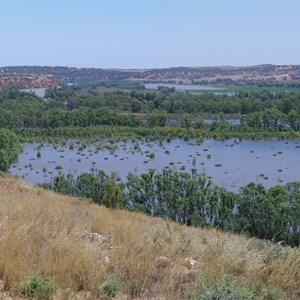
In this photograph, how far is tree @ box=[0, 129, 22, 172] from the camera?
3453 centimetres

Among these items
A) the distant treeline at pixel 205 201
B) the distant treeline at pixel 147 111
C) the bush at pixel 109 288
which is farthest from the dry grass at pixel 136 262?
the distant treeline at pixel 147 111

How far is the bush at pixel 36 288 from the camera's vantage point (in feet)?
11.8

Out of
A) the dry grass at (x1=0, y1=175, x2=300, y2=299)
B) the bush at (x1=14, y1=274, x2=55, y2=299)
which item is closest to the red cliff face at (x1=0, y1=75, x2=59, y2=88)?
the dry grass at (x1=0, y1=175, x2=300, y2=299)

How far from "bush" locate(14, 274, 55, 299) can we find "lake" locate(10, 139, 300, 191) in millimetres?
34401

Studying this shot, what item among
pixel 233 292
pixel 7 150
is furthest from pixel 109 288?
pixel 7 150

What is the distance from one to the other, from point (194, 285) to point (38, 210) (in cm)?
331

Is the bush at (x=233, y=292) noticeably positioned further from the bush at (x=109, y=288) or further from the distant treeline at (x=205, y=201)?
the distant treeline at (x=205, y=201)

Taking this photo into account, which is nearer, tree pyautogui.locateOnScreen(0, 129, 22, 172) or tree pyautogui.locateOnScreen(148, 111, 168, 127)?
tree pyautogui.locateOnScreen(0, 129, 22, 172)

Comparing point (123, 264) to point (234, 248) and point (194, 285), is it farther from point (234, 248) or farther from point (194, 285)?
point (234, 248)

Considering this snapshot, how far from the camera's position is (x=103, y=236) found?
5.96 meters

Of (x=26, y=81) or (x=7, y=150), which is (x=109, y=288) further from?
(x=26, y=81)

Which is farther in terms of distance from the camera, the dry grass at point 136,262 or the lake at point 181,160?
the lake at point 181,160

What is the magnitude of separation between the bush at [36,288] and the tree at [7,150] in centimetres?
3222

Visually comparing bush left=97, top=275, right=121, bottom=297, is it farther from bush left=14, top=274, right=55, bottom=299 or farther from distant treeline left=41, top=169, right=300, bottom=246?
distant treeline left=41, top=169, right=300, bottom=246
